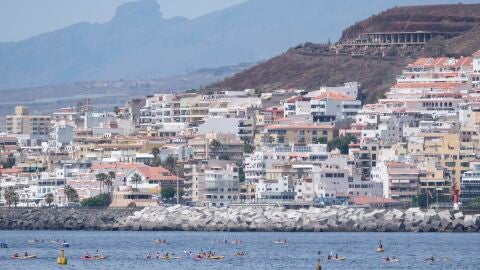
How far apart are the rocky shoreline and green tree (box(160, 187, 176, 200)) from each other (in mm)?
11173

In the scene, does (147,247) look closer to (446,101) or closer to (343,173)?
(343,173)

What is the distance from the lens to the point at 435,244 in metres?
118

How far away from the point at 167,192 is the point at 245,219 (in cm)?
2423

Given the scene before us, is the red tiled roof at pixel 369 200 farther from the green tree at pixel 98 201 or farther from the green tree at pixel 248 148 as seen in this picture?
the green tree at pixel 248 148

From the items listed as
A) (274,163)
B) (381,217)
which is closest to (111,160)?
(274,163)

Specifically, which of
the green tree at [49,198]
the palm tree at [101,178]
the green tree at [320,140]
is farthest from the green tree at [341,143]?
the green tree at [49,198]

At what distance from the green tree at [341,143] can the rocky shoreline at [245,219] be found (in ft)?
95.6

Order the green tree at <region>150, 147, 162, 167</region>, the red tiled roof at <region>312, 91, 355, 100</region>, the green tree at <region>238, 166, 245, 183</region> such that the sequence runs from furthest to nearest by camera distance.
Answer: the red tiled roof at <region>312, 91, 355, 100</region> < the green tree at <region>150, 147, 162, 167</region> < the green tree at <region>238, 166, 245, 183</region>

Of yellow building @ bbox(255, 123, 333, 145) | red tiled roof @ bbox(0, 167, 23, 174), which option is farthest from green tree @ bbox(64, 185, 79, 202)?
yellow building @ bbox(255, 123, 333, 145)

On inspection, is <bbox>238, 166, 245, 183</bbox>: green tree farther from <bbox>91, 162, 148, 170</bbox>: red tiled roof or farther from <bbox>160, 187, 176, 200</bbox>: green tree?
<bbox>91, 162, 148, 170</bbox>: red tiled roof

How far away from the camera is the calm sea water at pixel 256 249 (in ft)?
332

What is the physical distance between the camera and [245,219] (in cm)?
14125

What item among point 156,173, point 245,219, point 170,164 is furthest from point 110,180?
point 245,219

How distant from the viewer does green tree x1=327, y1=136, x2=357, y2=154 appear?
583ft
